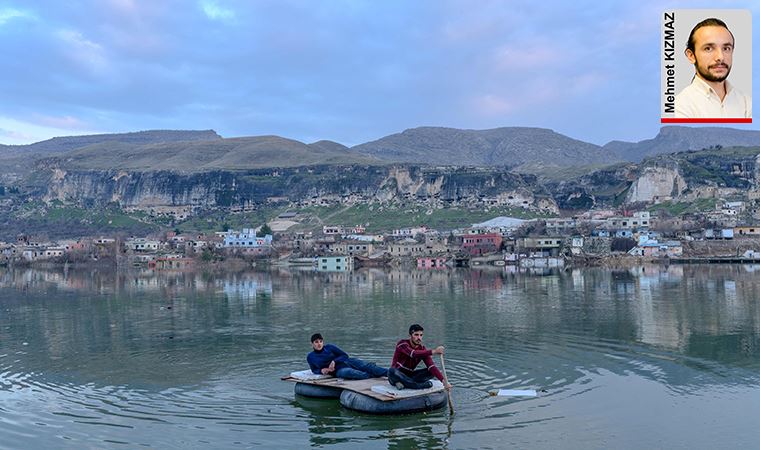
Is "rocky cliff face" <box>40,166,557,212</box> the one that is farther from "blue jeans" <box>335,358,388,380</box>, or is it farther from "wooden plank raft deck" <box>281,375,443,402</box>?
"wooden plank raft deck" <box>281,375,443,402</box>

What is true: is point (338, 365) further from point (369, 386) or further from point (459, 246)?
point (459, 246)

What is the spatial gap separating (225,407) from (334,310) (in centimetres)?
1856

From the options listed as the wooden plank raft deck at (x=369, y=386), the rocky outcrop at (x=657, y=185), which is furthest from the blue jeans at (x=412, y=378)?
the rocky outcrop at (x=657, y=185)

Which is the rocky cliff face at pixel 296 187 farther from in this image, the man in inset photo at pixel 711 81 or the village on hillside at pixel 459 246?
the man in inset photo at pixel 711 81

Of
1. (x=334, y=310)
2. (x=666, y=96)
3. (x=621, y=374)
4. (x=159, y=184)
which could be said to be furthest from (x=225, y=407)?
(x=159, y=184)

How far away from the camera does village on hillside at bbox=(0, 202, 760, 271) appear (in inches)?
3428

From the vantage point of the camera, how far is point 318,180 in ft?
556

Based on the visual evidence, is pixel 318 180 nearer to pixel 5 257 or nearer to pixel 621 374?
pixel 5 257

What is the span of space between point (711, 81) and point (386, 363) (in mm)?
9547

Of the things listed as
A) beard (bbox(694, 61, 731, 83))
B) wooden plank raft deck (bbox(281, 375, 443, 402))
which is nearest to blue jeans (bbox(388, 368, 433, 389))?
wooden plank raft deck (bbox(281, 375, 443, 402))

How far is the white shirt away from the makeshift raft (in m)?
7.59

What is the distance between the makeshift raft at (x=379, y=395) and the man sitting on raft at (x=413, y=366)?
0.13m

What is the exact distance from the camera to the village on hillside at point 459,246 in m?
87.1

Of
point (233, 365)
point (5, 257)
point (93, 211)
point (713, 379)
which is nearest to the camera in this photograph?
point (713, 379)
